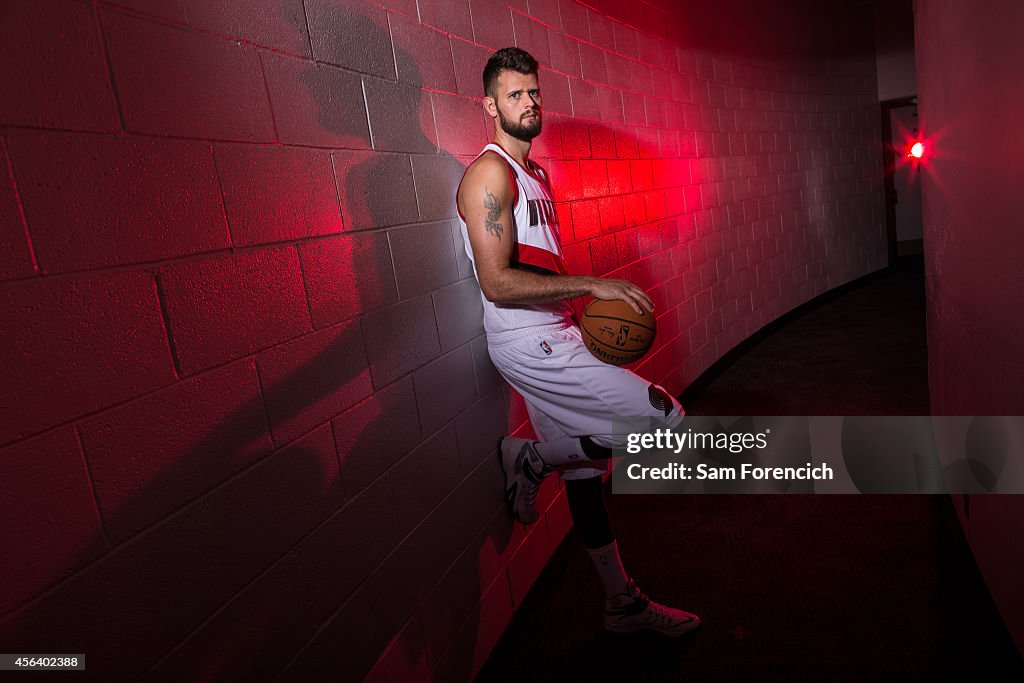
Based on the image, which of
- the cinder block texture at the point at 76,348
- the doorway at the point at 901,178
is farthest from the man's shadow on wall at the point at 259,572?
the doorway at the point at 901,178

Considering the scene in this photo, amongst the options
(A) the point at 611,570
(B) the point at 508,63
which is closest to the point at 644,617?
(A) the point at 611,570

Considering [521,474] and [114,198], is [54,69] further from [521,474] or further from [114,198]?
[521,474]

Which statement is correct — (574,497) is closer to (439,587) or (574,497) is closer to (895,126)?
(439,587)

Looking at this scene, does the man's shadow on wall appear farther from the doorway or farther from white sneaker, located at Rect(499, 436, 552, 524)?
the doorway

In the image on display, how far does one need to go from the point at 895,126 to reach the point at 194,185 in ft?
35.3

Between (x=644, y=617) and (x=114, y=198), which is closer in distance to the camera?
(x=114, y=198)

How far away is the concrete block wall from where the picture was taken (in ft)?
2.99

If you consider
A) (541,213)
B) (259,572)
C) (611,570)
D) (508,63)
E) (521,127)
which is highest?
(508,63)

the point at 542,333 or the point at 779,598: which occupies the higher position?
Answer: the point at 542,333

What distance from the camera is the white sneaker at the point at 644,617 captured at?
2.00m

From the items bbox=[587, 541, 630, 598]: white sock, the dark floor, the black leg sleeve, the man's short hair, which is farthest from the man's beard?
the dark floor

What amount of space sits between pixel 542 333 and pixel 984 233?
128 cm

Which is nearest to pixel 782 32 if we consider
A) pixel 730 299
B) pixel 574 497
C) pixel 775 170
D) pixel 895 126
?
pixel 775 170

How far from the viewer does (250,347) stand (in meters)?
1.24
